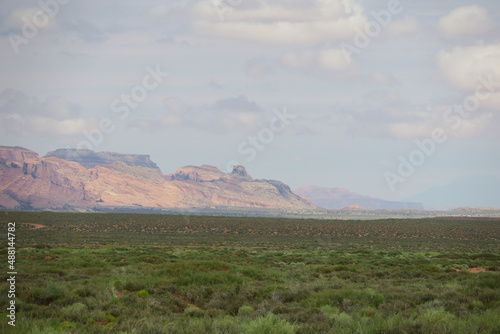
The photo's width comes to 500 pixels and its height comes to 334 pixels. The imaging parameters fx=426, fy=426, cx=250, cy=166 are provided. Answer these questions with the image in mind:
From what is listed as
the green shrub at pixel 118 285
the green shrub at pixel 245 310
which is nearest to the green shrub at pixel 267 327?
the green shrub at pixel 245 310

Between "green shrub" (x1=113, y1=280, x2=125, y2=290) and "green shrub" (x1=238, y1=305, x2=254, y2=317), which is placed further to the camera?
"green shrub" (x1=113, y1=280, x2=125, y2=290)

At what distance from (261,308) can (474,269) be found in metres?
17.7

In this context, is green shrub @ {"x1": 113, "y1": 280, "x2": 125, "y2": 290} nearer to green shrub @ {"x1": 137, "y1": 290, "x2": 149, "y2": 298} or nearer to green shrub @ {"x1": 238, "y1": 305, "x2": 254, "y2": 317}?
green shrub @ {"x1": 137, "y1": 290, "x2": 149, "y2": 298}

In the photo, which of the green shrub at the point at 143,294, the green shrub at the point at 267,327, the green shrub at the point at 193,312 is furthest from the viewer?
the green shrub at the point at 143,294

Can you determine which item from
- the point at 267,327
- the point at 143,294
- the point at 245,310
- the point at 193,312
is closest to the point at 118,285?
the point at 143,294

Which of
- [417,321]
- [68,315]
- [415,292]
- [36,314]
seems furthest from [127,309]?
[415,292]

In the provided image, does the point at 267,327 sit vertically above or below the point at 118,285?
above

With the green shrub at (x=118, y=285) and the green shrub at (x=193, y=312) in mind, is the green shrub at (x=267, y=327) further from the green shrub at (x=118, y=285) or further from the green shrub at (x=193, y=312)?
the green shrub at (x=118, y=285)

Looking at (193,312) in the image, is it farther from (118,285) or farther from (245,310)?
(118,285)

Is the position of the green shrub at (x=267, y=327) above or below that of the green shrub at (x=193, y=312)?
above

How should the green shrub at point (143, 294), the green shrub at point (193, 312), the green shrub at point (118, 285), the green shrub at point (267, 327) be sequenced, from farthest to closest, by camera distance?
the green shrub at point (118, 285), the green shrub at point (143, 294), the green shrub at point (193, 312), the green shrub at point (267, 327)

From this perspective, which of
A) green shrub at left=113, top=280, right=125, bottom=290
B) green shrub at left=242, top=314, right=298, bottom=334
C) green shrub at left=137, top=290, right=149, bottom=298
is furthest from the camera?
green shrub at left=113, top=280, right=125, bottom=290

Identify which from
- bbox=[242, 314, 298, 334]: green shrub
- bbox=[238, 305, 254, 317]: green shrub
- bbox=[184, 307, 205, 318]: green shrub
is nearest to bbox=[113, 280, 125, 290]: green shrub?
bbox=[184, 307, 205, 318]: green shrub

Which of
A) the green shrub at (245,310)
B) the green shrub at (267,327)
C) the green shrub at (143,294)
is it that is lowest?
the green shrub at (143,294)
